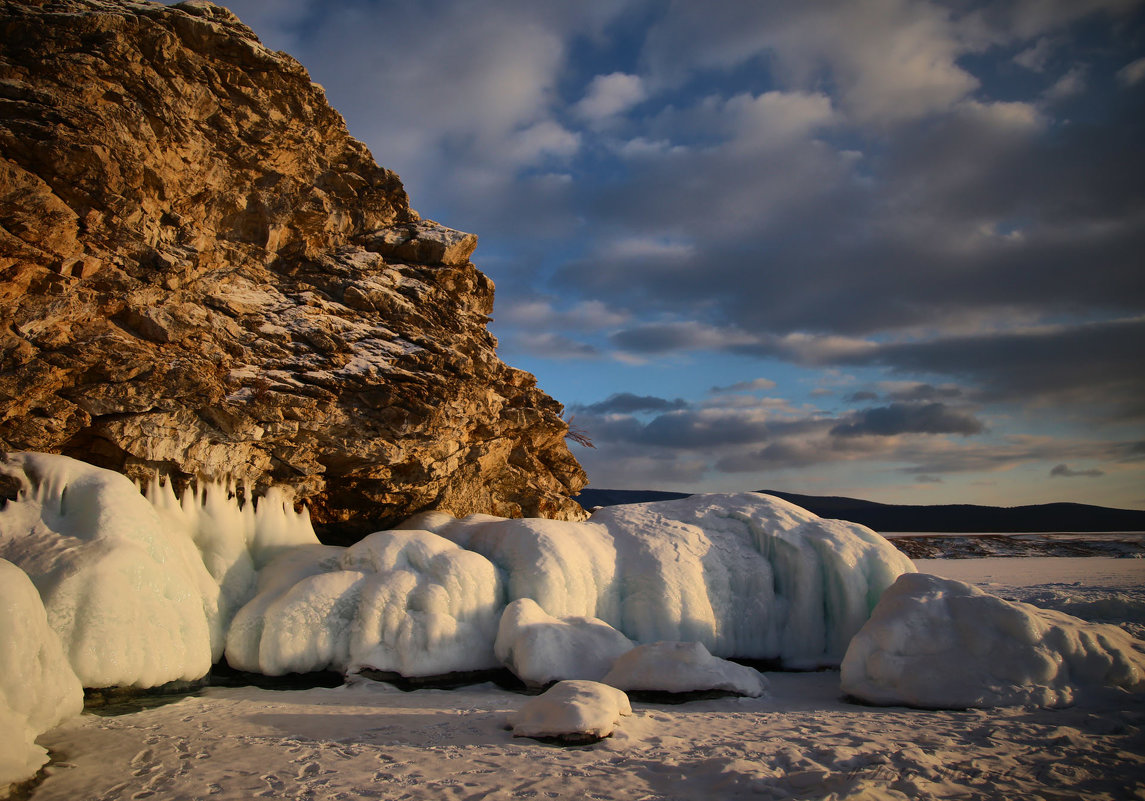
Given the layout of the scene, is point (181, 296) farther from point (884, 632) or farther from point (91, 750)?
point (884, 632)

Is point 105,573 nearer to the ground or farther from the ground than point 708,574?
farther from the ground

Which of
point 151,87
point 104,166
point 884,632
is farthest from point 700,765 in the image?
point 151,87

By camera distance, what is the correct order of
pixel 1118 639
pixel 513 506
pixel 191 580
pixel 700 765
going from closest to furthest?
pixel 700 765 < pixel 1118 639 < pixel 191 580 < pixel 513 506

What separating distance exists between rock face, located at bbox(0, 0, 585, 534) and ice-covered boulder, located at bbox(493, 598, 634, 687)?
3.77m

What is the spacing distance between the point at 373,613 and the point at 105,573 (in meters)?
3.04

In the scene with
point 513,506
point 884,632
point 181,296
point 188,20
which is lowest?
point 884,632

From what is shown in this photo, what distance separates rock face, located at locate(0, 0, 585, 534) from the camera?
27.7 feet

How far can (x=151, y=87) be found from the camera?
922 cm

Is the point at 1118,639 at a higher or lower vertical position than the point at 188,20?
lower

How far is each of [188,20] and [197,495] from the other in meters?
6.85

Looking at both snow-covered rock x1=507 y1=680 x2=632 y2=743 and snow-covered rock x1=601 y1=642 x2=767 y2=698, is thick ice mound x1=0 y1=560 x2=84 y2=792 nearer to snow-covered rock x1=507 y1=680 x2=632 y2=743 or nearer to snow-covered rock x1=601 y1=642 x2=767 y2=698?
snow-covered rock x1=507 y1=680 x2=632 y2=743

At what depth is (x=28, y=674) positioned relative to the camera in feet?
18.2

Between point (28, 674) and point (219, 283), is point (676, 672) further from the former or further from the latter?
point (219, 283)

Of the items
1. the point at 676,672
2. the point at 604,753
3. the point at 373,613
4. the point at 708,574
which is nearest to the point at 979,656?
the point at 676,672
